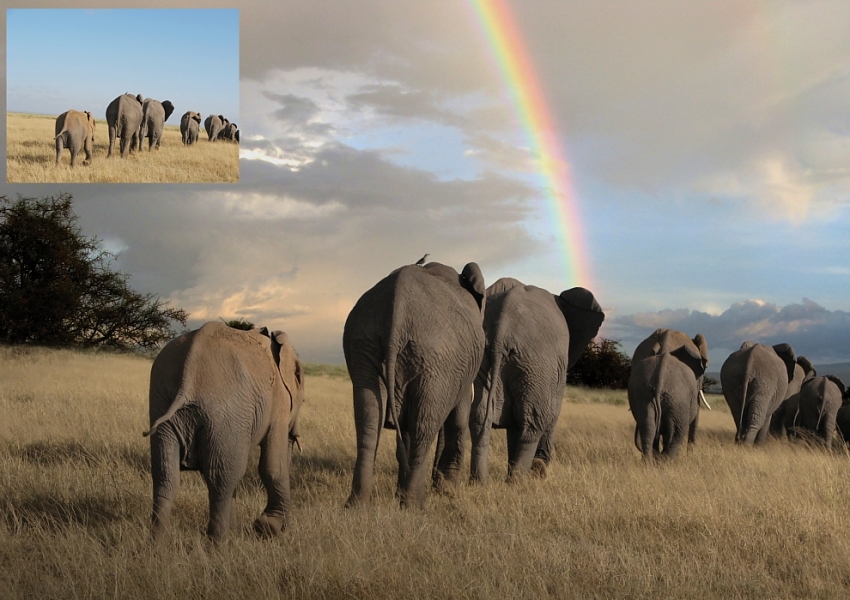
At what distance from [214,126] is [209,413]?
128 ft

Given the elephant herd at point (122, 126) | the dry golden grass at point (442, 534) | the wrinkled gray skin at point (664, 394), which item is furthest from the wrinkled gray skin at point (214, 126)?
the wrinkled gray skin at point (664, 394)

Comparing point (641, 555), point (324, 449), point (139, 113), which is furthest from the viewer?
point (139, 113)

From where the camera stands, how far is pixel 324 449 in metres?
13.8

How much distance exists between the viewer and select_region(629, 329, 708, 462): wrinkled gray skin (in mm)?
12344

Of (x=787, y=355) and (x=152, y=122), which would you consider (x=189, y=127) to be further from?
(x=787, y=355)

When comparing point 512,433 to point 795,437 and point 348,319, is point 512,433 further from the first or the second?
point 795,437

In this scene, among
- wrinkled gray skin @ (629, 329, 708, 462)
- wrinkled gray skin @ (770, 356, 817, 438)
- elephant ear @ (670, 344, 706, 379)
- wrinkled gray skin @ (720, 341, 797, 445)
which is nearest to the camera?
wrinkled gray skin @ (629, 329, 708, 462)

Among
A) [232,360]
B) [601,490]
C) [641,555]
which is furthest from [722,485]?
[232,360]

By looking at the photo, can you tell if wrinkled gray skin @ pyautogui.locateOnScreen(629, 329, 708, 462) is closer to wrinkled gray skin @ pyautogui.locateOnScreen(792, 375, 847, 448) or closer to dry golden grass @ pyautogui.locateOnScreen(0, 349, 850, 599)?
dry golden grass @ pyautogui.locateOnScreen(0, 349, 850, 599)

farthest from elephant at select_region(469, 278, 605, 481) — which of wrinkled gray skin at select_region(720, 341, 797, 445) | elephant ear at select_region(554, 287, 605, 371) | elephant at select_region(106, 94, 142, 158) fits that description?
elephant at select_region(106, 94, 142, 158)

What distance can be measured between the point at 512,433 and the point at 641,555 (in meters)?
3.23

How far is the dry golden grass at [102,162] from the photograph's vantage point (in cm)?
2706

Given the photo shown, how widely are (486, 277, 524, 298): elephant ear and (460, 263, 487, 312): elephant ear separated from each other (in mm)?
1970

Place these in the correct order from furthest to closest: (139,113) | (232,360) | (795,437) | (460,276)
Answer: (139,113) → (795,437) → (460,276) → (232,360)
